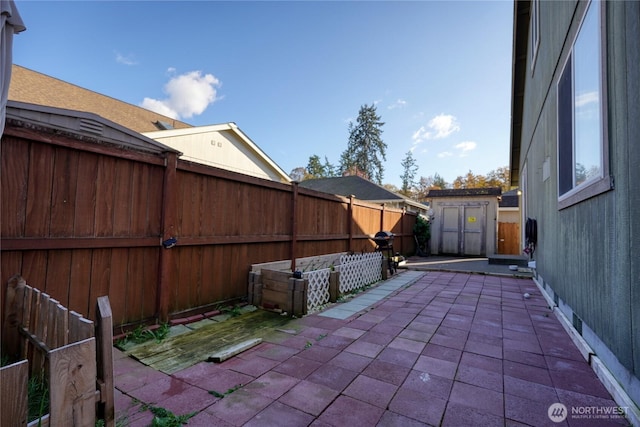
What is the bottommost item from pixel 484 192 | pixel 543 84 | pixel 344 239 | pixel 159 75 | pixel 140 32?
pixel 344 239

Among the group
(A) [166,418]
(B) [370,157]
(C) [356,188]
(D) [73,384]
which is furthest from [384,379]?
(B) [370,157]

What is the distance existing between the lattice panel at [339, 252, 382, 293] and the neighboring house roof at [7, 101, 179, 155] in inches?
145

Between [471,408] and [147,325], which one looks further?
[147,325]

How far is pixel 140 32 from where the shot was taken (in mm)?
9461

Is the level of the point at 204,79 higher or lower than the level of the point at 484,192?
higher

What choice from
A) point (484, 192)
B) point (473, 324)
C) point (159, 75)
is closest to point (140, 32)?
point (159, 75)

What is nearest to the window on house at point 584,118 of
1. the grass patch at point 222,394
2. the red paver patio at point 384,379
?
the red paver patio at point 384,379

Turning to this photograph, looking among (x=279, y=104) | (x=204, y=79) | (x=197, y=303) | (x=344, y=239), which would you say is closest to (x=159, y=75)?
(x=204, y=79)

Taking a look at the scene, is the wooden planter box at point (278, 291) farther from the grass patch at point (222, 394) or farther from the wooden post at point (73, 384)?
the wooden post at point (73, 384)

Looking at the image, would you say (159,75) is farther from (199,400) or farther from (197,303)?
(199,400)

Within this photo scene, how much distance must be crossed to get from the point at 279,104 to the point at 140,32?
34.5 feet

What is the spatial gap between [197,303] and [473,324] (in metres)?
3.77

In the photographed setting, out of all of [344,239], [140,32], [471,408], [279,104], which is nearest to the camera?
[471,408]

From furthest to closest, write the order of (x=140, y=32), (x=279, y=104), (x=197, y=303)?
1. (x=279, y=104)
2. (x=140, y=32)
3. (x=197, y=303)
